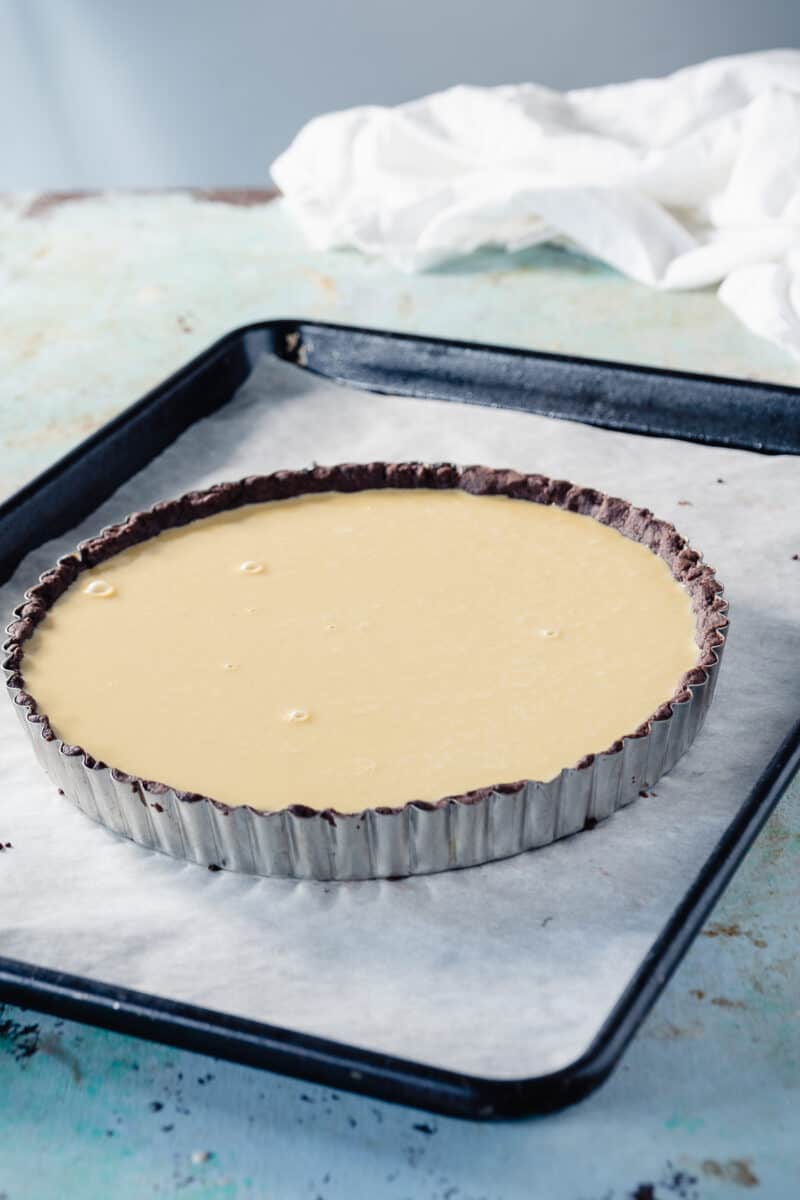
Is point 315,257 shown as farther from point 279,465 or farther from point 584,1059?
point 584,1059

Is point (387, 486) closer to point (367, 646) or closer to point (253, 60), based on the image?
point (367, 646)

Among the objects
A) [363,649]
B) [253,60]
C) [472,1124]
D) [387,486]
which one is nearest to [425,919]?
[472,1124]

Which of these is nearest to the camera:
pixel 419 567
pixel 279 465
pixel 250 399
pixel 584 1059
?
pixel 584 1059

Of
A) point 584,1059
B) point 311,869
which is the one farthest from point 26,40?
A: point 584,1059

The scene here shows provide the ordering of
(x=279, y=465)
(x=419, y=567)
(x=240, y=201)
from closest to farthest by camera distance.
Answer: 1. (x=419, y=567)
2. (x=279, y=465)
3. (x=240, y=201)

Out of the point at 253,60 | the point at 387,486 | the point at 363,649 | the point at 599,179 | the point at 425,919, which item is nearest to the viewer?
the point at 425,919
